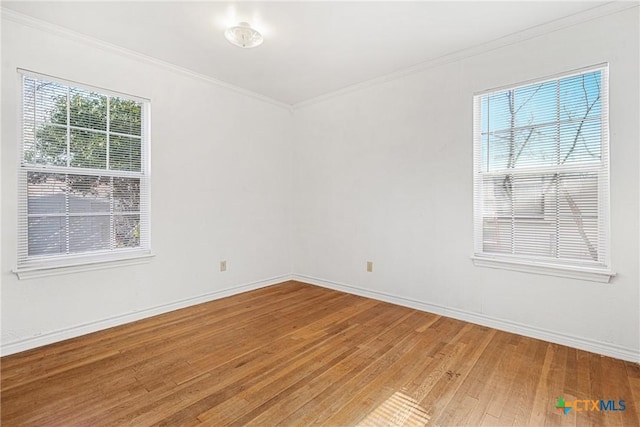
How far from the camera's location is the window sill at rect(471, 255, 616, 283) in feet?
7.66

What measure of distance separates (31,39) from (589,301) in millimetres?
4859

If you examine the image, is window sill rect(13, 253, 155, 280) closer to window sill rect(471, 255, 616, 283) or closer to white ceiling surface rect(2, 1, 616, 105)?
white ceiling surface rect(2, 1, 616, 105)

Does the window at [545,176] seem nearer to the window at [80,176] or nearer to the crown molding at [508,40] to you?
the crown molding at [508,40]

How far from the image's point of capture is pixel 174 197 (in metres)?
3.30

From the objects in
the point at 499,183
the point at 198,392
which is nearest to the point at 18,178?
the point at 198,392

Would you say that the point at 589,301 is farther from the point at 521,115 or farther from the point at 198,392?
the point at 198,392

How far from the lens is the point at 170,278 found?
3285mm

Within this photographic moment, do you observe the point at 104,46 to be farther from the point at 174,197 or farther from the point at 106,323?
the point at 106,323

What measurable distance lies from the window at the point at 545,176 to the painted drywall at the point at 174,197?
2630 millimetres

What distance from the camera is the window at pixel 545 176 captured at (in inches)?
93.9

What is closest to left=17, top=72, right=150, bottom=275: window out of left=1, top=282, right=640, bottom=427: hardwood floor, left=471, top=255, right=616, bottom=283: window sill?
left=1, top=282, right=640, bottom=427: hardwood floor

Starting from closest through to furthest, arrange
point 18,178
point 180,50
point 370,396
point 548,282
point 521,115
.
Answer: point 370,396
point 18,178
point 548,282
point 521,115
point 180,50

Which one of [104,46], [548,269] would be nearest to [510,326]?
[548,269]

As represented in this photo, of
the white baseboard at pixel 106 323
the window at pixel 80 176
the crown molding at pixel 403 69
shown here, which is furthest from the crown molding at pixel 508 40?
the white baseboard at pixel 106 323
